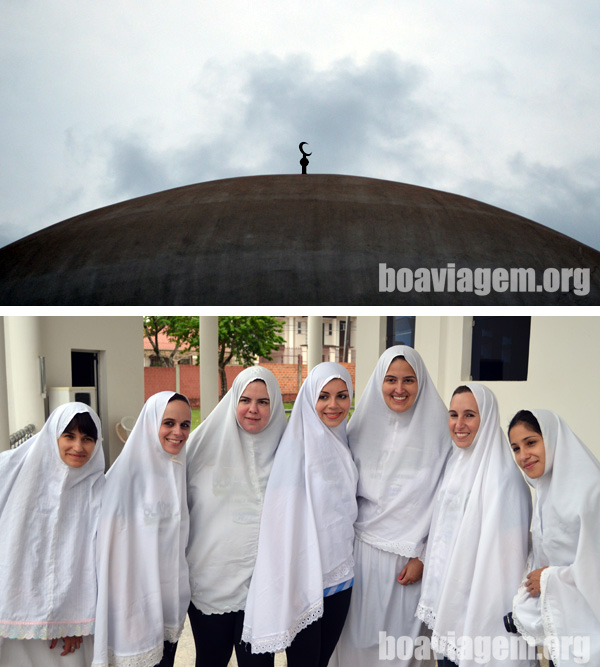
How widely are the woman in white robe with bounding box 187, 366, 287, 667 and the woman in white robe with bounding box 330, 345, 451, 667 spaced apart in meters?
0.47

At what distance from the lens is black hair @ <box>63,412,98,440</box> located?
2.25 metres

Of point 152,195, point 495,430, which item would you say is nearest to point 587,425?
point 495,430

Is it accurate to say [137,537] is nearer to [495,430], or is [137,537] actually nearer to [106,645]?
[106,645]

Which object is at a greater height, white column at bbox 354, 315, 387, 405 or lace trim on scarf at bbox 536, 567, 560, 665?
white column at bbox 354, 315, 387, 405

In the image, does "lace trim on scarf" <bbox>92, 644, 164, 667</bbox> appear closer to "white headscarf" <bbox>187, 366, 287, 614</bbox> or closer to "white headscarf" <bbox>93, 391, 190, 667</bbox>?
"white headscarf" <bbox>93, 391, 190, 667</bbox>

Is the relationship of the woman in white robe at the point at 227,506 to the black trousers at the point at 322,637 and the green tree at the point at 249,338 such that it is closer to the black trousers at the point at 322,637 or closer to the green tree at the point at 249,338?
the black trousers at the point at 322,637

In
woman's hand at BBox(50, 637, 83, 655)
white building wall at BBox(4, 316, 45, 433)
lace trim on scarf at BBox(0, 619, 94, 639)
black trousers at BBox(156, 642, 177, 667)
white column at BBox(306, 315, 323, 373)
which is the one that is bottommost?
black trousers at BBox(156, 642, 177, 667)

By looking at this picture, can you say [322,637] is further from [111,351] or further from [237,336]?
[237,336]

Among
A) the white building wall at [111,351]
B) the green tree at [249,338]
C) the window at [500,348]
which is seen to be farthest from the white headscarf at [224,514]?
the window at [500,348]

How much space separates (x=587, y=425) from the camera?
4121mm

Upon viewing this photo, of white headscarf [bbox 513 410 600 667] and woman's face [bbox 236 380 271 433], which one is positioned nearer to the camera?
white headscarf [bbox 513 410 600 667]

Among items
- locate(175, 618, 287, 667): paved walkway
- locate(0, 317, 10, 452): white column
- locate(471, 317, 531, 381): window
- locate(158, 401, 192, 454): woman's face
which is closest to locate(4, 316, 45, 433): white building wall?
locate(0, 317, 10, 452): white column

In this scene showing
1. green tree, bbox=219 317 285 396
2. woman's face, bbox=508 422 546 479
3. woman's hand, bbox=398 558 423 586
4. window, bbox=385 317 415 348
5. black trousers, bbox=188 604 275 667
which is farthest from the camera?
window, bbox=385 317 415 348

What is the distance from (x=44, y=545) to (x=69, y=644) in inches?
16.2
